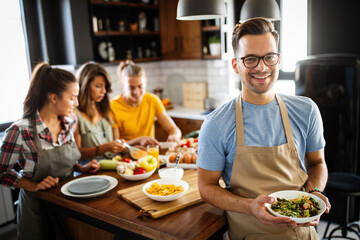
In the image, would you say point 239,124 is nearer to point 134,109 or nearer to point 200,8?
point 200,8

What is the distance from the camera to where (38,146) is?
2150 millimetres

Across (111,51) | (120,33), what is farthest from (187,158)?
(120,33)

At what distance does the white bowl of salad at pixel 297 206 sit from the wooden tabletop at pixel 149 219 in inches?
12.8

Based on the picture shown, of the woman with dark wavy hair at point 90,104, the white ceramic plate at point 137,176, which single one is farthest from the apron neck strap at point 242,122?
the woman with dark wavy hair at point 90,104

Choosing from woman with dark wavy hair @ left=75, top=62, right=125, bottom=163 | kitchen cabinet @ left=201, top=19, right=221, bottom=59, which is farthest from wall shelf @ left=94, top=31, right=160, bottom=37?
woman with dark wavy hair @ left=75, top=62, right=125, bottom=163

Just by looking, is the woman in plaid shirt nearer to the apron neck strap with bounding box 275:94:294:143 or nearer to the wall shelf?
the apron neck strap with bounding box 275:94:294:143

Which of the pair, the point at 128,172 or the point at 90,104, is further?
the point at 90,104

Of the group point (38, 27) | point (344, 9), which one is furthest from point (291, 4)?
point (38, 27)

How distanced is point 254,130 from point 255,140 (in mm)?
50

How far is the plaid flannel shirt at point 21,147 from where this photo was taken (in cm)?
209

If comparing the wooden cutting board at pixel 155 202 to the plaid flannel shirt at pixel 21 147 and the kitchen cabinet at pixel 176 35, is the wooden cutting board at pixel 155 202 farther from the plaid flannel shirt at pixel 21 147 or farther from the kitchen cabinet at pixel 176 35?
the kitchen cabinet at pixel 176 35

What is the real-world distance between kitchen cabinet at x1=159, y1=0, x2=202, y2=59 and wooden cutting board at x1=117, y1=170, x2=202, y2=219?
10.3 ft

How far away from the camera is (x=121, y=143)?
8.74 feet

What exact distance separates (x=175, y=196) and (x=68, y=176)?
940 millimetres
